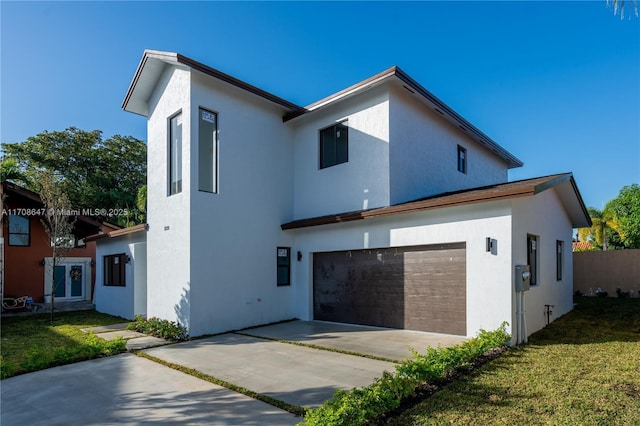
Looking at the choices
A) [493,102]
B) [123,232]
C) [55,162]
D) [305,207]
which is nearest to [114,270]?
[123,232]

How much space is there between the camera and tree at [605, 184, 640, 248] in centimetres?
2066

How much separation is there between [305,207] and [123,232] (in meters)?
6.59

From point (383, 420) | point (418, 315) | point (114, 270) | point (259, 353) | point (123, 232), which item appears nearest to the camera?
point (383, 420)

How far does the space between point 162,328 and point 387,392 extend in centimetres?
692

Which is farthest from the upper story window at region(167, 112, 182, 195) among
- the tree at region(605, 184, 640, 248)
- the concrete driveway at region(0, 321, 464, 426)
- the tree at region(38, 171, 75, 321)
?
the tree at region(605, 184, 640, 248)

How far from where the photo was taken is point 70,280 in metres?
18.5

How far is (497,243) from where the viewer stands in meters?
7.46

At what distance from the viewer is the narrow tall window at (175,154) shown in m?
9.96

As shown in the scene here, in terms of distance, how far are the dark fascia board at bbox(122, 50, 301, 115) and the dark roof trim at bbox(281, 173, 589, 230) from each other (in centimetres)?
383

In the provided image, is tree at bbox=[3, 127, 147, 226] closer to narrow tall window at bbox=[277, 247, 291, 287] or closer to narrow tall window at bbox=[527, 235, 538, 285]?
narrow tall window at bbox=[277, 247, 291, 287]

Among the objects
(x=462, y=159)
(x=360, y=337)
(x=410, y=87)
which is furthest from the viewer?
(x=462, y=159)

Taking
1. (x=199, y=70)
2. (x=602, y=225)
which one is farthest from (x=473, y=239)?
(x=602, y=225)

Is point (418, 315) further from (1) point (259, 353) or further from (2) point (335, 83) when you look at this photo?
(2) point (335, 83)

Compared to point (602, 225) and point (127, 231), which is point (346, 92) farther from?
point (602, 225)
